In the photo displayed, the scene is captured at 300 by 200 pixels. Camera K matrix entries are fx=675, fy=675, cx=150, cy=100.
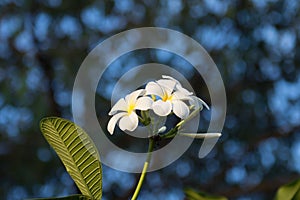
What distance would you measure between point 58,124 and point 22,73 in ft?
6.93

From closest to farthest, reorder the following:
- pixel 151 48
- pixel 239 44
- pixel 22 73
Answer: pixel 151 48 → pixel 22 73 → pixel 239 44

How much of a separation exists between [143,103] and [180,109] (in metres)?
0.03

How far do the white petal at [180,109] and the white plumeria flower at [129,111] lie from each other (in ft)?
0.07

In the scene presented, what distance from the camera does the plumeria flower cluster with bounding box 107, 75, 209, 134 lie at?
51 centimetres

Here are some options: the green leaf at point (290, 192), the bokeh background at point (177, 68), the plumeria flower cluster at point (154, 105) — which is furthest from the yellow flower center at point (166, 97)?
the bokeh background at point (177, 68)

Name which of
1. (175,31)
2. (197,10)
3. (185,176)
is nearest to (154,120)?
(175,31)

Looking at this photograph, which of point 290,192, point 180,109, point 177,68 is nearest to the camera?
point 180,109

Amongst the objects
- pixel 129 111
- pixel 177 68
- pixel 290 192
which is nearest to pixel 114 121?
pixel 129 111

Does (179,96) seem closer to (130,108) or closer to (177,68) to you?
(130,108)

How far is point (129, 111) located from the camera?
1.73 ft

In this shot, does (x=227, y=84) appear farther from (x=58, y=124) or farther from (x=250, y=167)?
(x=58, y=124)

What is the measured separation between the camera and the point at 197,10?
2686mm

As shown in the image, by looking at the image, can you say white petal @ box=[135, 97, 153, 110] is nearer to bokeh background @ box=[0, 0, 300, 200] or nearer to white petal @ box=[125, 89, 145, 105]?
white petal @ box=[125, 89, 145, 105]

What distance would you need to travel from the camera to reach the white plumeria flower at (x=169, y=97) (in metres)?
0.51
